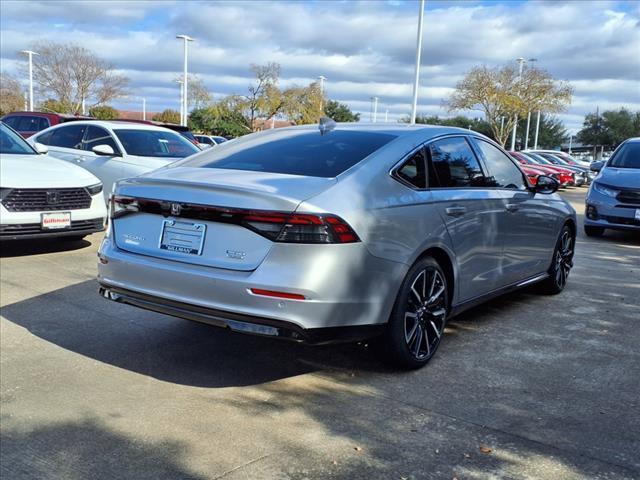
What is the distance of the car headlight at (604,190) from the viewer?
34.3 ft

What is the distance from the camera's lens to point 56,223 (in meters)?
7.35

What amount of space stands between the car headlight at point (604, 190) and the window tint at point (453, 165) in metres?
6.41

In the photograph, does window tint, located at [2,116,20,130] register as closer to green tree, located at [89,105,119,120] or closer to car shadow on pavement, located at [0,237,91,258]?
car shadow on pavement, located at [0,237,91,258]

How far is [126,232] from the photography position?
4039 mm

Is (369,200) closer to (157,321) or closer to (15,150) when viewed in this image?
(157,321)

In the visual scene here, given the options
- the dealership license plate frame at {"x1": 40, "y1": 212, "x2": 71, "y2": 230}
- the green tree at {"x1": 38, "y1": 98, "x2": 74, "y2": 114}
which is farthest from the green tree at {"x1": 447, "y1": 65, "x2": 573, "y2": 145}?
the dealership license plate frame at {"x1": 40, "y1": 212, "x2": 71, "y2": 230}

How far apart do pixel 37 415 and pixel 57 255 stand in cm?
455

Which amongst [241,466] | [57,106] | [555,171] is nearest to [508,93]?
[555,171]

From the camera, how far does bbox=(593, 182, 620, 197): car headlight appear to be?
10.4 metres

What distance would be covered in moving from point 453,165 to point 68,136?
8.06 metres

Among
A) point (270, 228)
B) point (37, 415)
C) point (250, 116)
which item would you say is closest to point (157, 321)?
point (37, 415)

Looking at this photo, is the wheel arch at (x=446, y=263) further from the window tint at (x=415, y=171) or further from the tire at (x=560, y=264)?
the tire at (x=560, y=264)

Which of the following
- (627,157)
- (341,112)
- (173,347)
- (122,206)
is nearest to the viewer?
(122,206)

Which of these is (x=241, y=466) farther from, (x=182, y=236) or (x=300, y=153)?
(x=300, y=153)
